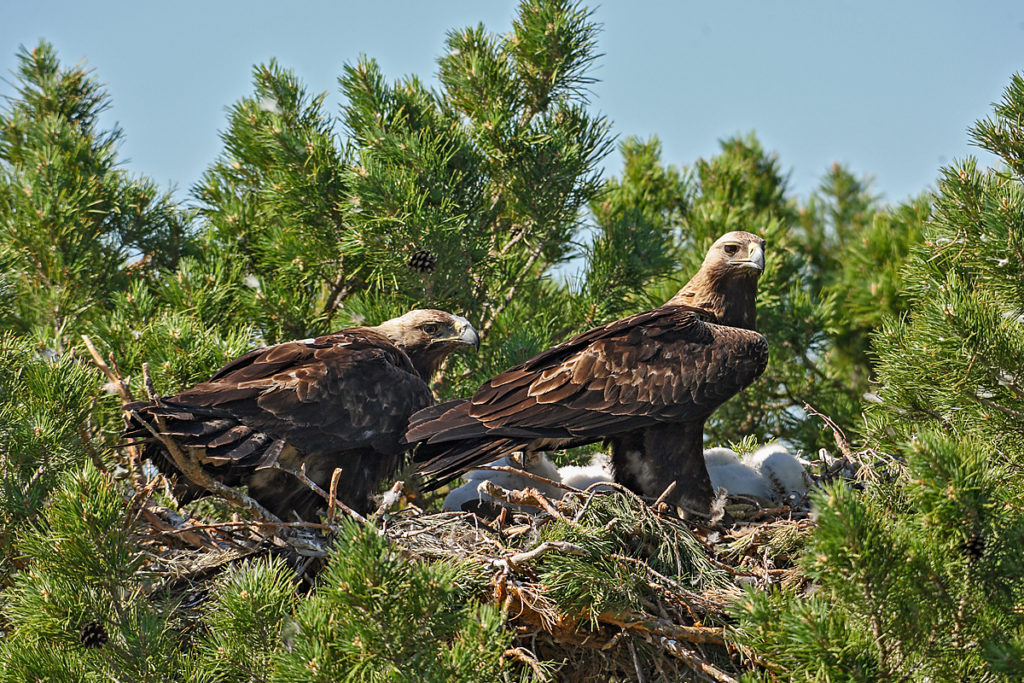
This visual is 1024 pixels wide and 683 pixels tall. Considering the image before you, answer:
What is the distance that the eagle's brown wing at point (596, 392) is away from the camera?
17.6 feet

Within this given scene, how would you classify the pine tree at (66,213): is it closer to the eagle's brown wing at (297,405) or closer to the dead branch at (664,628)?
the eagle's brown wing at (297,405)

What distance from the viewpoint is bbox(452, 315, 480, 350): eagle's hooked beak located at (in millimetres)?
6449

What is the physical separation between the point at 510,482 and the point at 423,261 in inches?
57.4

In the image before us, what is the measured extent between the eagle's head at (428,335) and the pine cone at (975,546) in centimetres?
348

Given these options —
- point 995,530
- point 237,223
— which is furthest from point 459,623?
point 237,223

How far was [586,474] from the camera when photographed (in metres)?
6.12

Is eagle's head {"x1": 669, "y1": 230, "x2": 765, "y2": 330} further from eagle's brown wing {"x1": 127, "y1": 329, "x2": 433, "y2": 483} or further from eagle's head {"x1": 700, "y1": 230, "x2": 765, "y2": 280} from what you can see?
eagle's brown wing {"x1": 127, "y1": 329, "x2": 433, "y2": 483}

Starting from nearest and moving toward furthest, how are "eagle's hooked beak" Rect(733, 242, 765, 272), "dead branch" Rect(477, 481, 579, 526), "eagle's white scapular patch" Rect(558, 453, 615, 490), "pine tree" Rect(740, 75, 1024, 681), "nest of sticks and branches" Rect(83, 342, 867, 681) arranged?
"pine tree" Rect(740, 75, 1024, 681), "nest of sticks and branches" Rect(83, 342, 867, 681), "dead branch" Rect(477, 481, 579, 526), "eagle's white scapular patch" Rect(558, 453, 615, 490), "eagle's hooked beak" Rect(733, 242, 765, 272)

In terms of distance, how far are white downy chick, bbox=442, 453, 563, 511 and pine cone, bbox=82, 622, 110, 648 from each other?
2053 mm

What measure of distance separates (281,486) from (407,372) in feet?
3.11

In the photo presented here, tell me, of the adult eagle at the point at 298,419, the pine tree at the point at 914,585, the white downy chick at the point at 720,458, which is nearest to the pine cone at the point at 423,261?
the adult eagle at the point at 298,419

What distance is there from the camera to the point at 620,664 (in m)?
4.81

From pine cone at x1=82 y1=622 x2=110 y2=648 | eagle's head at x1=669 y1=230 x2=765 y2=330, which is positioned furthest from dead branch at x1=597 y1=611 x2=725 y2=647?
eagle's head at x1=669 y1=230 x2=765 y2=330

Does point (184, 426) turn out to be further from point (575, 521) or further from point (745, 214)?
point (745, 214)
